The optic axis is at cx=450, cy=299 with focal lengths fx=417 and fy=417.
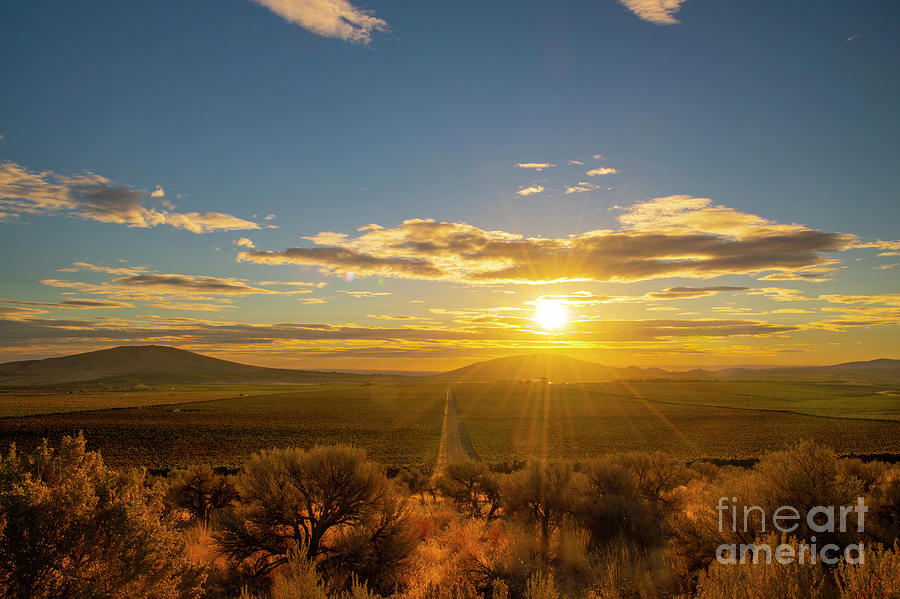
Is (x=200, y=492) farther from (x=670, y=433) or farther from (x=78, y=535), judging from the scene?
(x=670, y=433)

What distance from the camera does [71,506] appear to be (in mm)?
4848

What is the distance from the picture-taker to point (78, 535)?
15.7 ft

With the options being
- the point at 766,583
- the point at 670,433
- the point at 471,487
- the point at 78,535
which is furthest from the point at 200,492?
the point at 670,433

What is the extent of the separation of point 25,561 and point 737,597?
7563mm

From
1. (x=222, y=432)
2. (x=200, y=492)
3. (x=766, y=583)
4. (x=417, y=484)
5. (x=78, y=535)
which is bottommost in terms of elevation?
(x=222, y=432)

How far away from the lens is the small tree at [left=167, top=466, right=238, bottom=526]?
14.4 meters

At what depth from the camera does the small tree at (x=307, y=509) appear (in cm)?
896

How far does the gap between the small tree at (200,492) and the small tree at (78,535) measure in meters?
10.4

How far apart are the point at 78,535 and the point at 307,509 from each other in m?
5.30

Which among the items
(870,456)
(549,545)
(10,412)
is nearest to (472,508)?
(549,545)

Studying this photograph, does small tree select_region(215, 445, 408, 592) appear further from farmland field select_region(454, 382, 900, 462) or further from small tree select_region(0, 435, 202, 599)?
farmland field select_region(454, 382, 900, 462)

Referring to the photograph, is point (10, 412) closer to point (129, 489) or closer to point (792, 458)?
point (129, 489)

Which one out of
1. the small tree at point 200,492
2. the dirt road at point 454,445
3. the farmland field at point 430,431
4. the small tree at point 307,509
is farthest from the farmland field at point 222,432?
the small tree at point 307,509

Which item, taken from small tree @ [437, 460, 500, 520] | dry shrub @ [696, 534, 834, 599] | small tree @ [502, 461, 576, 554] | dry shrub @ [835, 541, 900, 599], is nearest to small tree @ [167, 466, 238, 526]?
small tree @ [437, 460, 500, 520]
